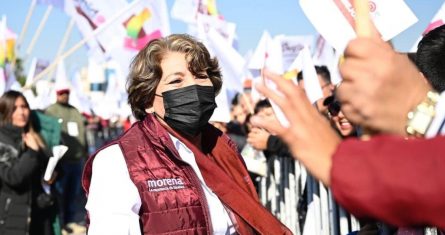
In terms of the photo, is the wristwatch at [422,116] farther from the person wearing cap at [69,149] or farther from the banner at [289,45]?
the person wearing cap at [69,149]

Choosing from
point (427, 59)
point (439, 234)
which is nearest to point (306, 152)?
point (439, 234)

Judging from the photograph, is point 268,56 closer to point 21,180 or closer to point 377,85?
point 21,180

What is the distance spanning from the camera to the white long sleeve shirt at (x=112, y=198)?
2045mm

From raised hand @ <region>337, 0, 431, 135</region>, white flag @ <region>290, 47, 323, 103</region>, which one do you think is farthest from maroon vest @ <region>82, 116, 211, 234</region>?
white flag @ <region>290, 47, 323, 103</region>

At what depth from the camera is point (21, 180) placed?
4934 mm

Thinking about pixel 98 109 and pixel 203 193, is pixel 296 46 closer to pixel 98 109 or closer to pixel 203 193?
pixel 203 193

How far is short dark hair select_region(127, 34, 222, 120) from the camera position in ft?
8.37

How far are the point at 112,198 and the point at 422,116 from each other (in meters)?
1.27

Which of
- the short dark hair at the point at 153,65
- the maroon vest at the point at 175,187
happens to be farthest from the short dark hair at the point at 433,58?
the short dark hair at the point at 153,65

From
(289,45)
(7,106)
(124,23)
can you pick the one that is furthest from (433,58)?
(289,45)

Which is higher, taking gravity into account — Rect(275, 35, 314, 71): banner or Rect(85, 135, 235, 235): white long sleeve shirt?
Rect(85, 135, 235, 235): white long sleeve shirt

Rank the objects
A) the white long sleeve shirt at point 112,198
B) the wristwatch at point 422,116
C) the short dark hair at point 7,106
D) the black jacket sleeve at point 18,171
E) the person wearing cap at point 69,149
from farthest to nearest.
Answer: the person wearing cap at point 69,149
the short dark hair at point 7,106
the black jacket sleeve at point 18,171
the white long sleeve shirt at point 112,198
the wristwatch at point 422,116

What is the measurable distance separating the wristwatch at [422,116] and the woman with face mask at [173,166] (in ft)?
4.05

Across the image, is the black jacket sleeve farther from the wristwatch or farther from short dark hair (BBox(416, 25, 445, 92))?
the wristwatch
